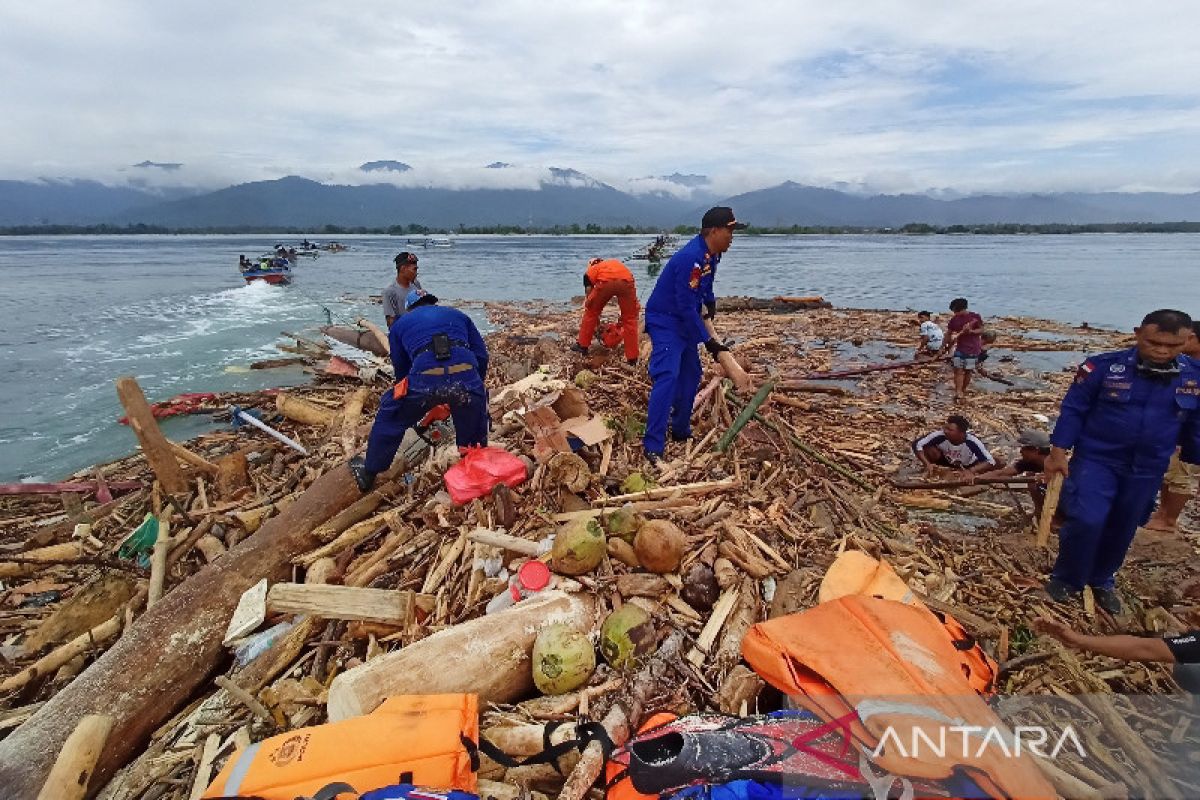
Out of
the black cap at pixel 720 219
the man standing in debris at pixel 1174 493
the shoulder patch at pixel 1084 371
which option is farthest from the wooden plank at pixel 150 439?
the man standing in debris at pixel 1174 493

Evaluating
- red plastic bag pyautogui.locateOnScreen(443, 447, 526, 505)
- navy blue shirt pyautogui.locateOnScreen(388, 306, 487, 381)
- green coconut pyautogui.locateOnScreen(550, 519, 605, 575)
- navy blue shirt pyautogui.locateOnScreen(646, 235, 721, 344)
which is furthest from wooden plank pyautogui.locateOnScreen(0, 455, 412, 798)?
navy blue shirt pyautogui.locateOnScreen(646, 235, 721, 344)

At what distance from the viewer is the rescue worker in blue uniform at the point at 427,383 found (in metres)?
5.41

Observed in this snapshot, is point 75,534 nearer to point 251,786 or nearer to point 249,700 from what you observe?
point 249,700

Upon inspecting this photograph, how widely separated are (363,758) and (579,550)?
5.94ft

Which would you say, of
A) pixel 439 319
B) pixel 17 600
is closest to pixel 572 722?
pixel 439 319

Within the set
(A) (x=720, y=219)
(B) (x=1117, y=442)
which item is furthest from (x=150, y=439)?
(B) (x=1117, y=442)

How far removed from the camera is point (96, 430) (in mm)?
10812

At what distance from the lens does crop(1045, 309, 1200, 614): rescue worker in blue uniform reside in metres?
4.05

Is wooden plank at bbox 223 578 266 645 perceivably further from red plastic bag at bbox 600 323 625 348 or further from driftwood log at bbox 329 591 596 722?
red plastic bag at bbox 600 323 625 348

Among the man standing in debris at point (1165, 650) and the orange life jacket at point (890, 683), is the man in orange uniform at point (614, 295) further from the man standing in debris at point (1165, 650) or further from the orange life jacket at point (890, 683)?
the man standing in debris at point (1165, 650)

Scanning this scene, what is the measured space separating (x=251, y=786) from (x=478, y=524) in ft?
8.15

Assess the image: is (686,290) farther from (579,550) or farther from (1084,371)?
(1084,371)

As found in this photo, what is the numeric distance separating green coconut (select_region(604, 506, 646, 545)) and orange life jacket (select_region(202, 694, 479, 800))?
70.4 inches

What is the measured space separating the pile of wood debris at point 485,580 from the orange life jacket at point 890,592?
0.22 m
